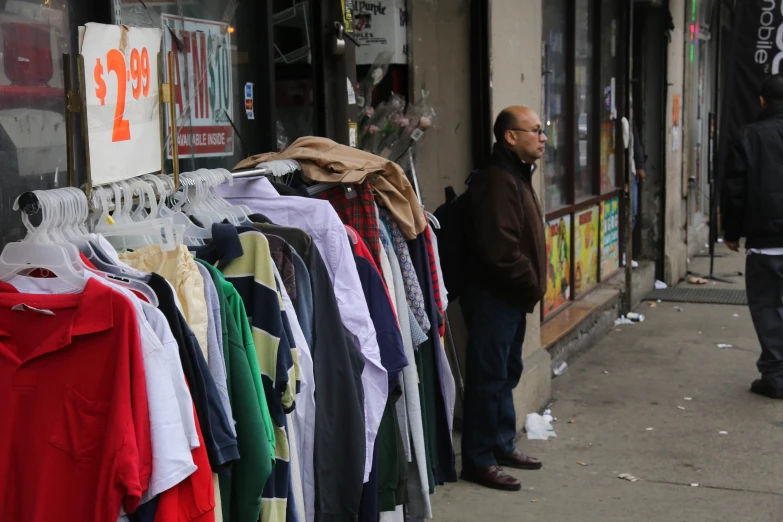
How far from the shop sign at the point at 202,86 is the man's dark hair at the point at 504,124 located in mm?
1550

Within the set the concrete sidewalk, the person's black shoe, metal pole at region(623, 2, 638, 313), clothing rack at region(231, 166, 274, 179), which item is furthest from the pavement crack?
metal pole at region(623, 2, 638, 313)

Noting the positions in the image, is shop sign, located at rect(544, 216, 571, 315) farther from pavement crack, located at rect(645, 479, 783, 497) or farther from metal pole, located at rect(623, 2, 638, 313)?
pavement crack, located at rect(645, 479, 783, 497)

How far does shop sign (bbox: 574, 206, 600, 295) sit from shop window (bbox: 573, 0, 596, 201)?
23 centimetres

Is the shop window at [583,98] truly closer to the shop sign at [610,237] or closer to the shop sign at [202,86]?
the shop sign at [610,237]

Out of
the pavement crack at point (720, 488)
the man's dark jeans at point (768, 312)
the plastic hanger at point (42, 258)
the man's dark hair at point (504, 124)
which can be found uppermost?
the man's dark hair at point (504, 124)

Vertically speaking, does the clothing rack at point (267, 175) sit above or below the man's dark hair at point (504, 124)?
below

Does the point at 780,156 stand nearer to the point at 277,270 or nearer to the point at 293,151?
the point at 293,151

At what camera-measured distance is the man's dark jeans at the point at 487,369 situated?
18.1 feet

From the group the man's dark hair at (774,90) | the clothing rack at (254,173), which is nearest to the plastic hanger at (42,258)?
the clothing rack at (254,173)

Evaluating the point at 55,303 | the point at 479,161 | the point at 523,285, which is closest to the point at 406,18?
the point at 479,161

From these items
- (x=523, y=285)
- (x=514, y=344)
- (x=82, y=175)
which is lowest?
(x=514, y=344)

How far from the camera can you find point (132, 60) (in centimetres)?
291

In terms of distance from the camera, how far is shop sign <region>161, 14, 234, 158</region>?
435cm

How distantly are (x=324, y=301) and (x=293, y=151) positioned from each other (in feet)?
2.90
